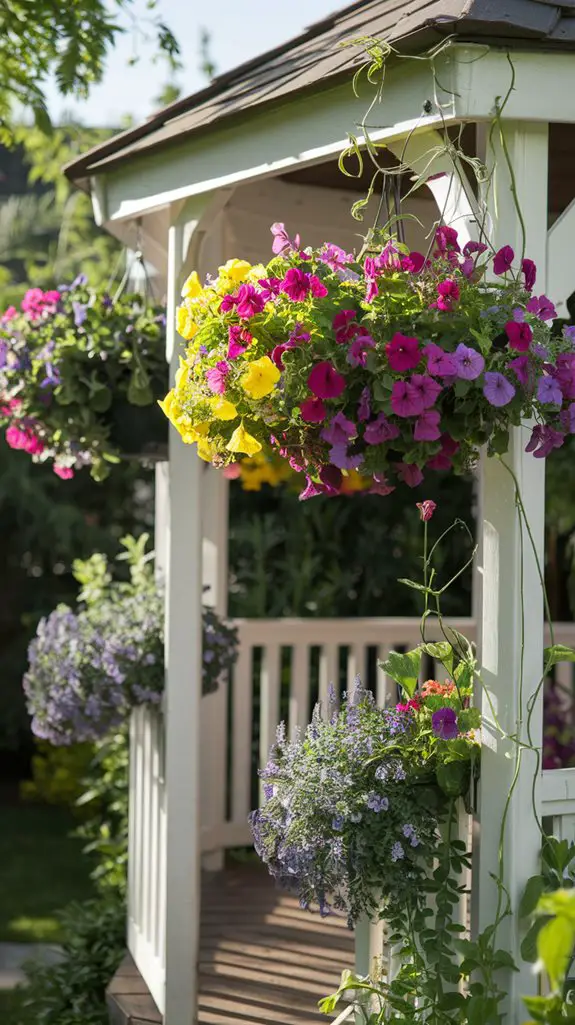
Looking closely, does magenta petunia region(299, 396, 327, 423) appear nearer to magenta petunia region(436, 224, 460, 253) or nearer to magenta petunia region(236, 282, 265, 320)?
magenta petunia region(236, 282, 265, 320)

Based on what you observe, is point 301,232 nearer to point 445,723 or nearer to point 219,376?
point 219,376

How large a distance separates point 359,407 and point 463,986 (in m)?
1.29

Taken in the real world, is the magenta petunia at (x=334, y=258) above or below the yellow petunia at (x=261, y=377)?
above

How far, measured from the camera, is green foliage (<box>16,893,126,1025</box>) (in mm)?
3982

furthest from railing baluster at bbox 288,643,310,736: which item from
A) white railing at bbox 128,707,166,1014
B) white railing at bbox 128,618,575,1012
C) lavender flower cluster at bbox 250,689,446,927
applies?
lavender flower cluster at bbox 250,689,446,927

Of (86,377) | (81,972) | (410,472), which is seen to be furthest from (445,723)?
(81,972)

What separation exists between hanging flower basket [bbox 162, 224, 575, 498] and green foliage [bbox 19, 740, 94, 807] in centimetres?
456

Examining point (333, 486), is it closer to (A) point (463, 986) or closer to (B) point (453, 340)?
(B) point (453, 340)

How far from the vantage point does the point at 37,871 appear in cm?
592

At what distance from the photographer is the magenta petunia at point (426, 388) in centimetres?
219

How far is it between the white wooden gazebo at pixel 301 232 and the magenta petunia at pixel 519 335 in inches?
11.5

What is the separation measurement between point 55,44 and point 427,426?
325 cm

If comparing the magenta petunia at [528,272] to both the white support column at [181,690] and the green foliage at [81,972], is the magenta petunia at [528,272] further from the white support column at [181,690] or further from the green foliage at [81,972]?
the green foliage at [81,972]

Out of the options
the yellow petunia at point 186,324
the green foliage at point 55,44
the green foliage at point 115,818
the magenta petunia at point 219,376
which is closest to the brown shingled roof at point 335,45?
the yellow petunia at point 186,324
